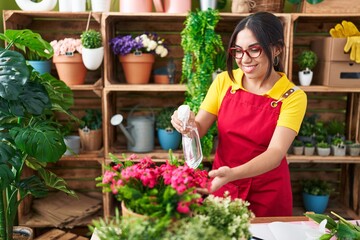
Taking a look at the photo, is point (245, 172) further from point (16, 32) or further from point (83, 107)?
point (83, 107)

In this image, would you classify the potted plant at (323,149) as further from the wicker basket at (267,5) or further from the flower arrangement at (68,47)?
the flower arrangement at (68,47)

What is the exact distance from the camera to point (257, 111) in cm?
160

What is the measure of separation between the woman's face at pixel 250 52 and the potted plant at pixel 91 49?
1119mm

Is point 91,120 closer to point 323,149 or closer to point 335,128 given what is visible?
point 323,149

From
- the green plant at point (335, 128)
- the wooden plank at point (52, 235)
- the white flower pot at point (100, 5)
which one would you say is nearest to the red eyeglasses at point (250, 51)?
the white flower pot at point (100, 5)

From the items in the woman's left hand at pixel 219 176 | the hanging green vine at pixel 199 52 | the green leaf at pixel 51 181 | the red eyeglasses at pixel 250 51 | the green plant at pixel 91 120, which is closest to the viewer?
the woman's left hand at pixel 219 176

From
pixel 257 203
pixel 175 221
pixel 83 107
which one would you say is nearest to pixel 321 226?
pixel 175 221

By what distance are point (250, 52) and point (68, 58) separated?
1354 mm

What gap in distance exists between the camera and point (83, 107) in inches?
111

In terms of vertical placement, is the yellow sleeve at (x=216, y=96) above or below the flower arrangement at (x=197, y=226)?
above

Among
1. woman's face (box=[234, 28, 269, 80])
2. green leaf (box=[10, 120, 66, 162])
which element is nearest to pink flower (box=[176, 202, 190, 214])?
woman's face (box=[234, 28, 269, 80])

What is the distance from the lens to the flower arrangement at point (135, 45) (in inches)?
92.1

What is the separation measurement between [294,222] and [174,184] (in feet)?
2.01

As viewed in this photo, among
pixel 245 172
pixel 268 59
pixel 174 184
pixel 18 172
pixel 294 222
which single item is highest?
pixel 268 59
